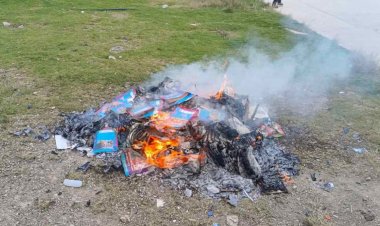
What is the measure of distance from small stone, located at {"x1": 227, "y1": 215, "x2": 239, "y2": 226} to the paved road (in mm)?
6492

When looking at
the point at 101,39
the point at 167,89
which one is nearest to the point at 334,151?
the point at 167,89

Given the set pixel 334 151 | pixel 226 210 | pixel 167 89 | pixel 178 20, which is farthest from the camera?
pixel 178 20

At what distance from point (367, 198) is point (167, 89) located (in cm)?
321

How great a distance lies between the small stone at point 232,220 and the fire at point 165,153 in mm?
905

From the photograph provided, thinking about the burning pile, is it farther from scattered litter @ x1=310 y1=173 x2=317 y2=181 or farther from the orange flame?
scattered litter @ x1=310 y1=173 x2=317 y2=181

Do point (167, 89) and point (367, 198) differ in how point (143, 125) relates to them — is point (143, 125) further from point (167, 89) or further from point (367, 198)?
point (367, 198)

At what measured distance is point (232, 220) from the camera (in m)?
4.36

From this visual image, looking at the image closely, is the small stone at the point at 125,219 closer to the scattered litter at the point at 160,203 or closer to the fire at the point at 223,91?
the scattered litter at the point at 160,203

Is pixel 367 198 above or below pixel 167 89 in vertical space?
below

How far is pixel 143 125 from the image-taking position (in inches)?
207

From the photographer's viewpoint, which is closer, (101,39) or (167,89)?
(167,89)

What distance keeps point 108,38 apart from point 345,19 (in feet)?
24.6

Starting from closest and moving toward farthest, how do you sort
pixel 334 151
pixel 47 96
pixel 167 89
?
pixel 334 151 → pixel 167 89 → pixel 47 96

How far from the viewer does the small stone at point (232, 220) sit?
4.33 m
